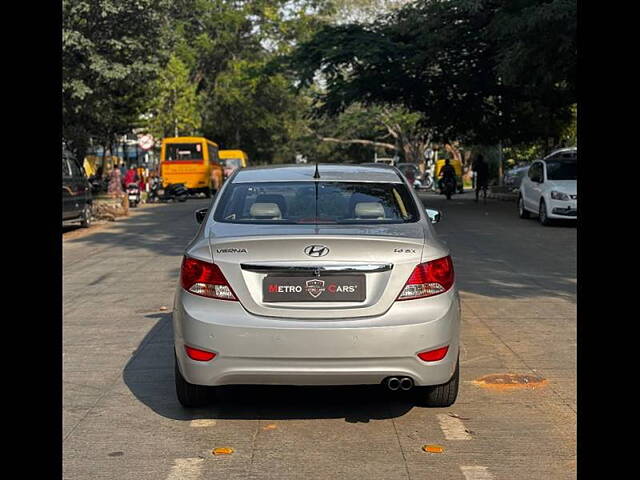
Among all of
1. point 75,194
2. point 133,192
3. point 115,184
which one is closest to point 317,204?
point 75,194

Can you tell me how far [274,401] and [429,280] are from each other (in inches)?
56.5

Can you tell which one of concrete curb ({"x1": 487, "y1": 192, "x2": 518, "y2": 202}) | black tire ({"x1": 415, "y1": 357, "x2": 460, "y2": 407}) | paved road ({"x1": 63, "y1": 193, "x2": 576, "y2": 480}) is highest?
concrete curb ({"x1": 487, "y1": 192, "x2": 518, "y2": 202})

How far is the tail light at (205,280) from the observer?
223 inches

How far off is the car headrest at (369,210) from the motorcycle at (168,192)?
3344cm

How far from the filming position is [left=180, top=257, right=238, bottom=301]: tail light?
565 cm

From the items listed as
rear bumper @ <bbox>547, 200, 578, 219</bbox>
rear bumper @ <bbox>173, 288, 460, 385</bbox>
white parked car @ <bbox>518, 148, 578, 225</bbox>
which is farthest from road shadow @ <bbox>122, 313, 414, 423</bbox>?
white parked car @ <bbox>518, 148, 578, 225</bbox>

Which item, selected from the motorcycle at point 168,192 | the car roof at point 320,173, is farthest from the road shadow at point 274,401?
the motorcycle at point 168,192

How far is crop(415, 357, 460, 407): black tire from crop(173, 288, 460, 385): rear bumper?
471 millimetres

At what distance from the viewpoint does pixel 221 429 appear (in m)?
5.80

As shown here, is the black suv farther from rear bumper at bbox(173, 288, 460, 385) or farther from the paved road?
rear bumper at bbox(173, 288, 460, 385)
